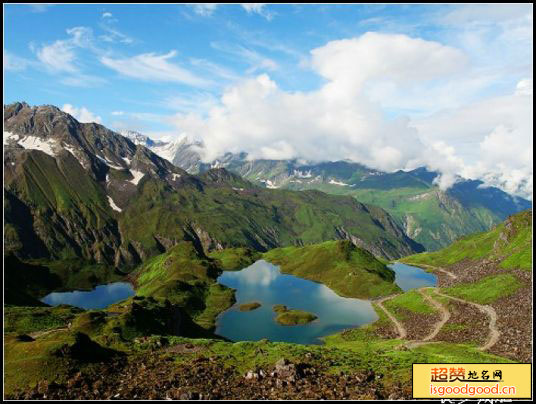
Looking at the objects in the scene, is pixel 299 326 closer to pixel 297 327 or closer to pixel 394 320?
pixel 297 327

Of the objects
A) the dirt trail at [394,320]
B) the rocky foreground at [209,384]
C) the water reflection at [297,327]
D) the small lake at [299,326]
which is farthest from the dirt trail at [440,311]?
the rocky foreground at [209,384]

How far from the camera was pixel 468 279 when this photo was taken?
175m

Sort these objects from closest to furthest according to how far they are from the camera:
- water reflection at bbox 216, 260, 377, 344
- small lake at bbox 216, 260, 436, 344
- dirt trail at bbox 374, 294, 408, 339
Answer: dirt trail at bbox 374, 294, 408, 339 < small lake at bbox 216, 260, 436, 344 < water reflection at bbox 216, 260, 377, 344

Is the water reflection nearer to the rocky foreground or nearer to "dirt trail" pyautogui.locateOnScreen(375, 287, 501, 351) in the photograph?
"dirt trail" pyautogui.locateOnScreen(375, 287, 501, 351)

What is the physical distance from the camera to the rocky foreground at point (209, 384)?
159 feet

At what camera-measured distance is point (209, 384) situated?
53.2m

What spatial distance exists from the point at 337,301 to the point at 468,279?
54.9 meters

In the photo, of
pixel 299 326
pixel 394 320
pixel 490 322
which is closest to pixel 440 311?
pixel 394 320

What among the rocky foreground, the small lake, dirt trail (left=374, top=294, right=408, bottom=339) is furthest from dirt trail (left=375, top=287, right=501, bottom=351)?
the rocky foreground

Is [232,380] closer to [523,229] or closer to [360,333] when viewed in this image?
[360,333]

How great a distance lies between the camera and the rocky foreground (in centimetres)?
4859

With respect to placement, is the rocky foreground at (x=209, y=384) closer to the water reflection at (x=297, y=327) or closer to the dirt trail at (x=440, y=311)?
the dirt trail at (x=440, y=311)

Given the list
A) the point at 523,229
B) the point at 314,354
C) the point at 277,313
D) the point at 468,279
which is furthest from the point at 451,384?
the point at 523,229

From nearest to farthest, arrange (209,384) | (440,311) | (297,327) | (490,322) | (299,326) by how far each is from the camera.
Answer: (209,384) < (490,322) < (440,311) < (297,327) < (299,326)
